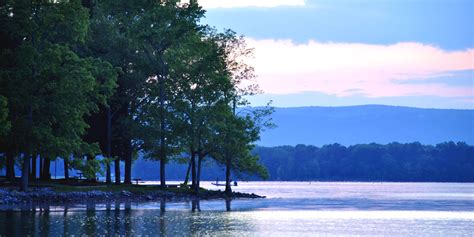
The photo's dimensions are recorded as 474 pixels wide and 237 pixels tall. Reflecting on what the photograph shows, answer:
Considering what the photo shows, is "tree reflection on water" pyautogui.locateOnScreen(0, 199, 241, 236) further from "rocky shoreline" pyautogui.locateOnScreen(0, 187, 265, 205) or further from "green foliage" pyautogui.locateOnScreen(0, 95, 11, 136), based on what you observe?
"green foliage" pyautogui.locateOnScreen(0, 95, 11, 136)

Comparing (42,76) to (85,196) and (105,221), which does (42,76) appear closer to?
(85,196)

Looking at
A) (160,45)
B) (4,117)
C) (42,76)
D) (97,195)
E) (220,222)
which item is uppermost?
(160,45)

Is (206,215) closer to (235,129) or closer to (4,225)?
(4,225)

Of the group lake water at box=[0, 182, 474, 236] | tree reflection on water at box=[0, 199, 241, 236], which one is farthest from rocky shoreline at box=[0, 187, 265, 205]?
lake water at box=[0, 182, 474, 236]

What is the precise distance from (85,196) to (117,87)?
757 inches

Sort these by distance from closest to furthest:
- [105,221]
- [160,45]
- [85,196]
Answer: [105,221] → [85,196] → [160,45]

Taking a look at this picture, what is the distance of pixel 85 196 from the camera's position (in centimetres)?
8431

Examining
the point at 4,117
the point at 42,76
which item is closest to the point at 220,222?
the point at 4,117

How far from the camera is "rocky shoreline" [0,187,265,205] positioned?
250 ft

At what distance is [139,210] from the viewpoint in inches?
2854

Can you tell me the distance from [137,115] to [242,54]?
1462 cm

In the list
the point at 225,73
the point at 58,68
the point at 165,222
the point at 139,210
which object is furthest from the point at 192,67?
the point at 165,222

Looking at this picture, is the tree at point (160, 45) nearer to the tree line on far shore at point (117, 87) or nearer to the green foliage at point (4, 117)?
the tree line on far shore at point (117, 87)

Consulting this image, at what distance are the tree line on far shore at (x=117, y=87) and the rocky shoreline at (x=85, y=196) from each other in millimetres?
→ 2041
